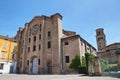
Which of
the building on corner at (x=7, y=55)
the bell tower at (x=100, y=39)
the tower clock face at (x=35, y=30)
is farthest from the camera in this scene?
the bell tower at (x=100, y=39)

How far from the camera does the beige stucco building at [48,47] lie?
2439cm

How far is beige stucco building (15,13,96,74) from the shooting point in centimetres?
2439

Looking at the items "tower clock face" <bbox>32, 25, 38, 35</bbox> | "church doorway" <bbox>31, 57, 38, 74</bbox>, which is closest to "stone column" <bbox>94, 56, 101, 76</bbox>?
"church doorway" <bbox>31, 57, 38, 74</bbox>

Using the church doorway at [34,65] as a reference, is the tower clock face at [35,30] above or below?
above

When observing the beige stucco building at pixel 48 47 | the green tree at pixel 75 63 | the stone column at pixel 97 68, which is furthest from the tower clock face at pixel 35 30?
the stone column at pixel 97 68

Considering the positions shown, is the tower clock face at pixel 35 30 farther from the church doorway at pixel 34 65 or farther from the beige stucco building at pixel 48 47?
the church doorway at pixel 34 65

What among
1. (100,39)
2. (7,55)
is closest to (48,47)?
(7,55)

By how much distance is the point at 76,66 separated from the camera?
72.5 feet

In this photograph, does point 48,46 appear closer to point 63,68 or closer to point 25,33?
point 63,68

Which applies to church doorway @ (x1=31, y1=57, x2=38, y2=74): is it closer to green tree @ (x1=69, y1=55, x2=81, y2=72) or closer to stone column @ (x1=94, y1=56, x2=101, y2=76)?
green tree @ (x1=69, y1=55, x2=81, y2=72)

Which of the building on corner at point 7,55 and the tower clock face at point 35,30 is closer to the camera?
the building on corner at point 7,55

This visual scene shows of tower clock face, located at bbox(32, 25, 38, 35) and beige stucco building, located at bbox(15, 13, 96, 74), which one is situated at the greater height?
tower clock face, located at bbox(32, 25, 38, 35)

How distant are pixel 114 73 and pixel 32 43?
23956mm

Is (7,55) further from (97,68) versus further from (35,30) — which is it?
(97,68)
